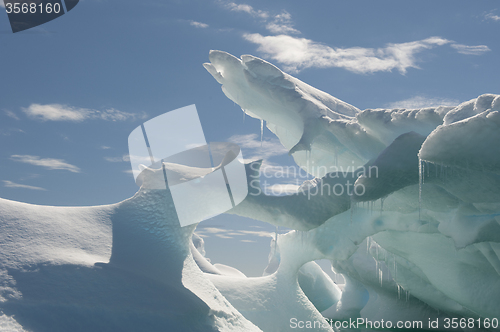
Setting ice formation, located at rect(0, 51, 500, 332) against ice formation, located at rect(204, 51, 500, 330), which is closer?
ice formation, located at rect(0, 51, 500, 332)

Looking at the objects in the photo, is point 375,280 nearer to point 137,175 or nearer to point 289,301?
point 289,301

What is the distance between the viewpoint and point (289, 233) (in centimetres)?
1011

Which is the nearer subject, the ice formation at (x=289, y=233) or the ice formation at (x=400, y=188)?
the ice formation at (x=289, y=233)

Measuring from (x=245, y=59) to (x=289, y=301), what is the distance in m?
6.12

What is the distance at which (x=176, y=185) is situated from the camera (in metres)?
6.55

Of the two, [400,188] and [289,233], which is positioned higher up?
[400,188]

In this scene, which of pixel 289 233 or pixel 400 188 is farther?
Result: pixel 289 233

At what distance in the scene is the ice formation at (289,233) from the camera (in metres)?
4.37

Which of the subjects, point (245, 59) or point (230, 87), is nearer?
point (245, 59)

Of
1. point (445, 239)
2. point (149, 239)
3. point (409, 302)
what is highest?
point (149, 239)

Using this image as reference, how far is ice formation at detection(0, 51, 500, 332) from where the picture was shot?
14.3ft

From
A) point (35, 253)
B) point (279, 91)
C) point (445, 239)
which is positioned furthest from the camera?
point (445, 239)

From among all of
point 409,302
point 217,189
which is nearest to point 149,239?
point 217,189

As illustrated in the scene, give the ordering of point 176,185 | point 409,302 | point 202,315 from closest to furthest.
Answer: point 202,315 < point 176,185 < point 409,302
